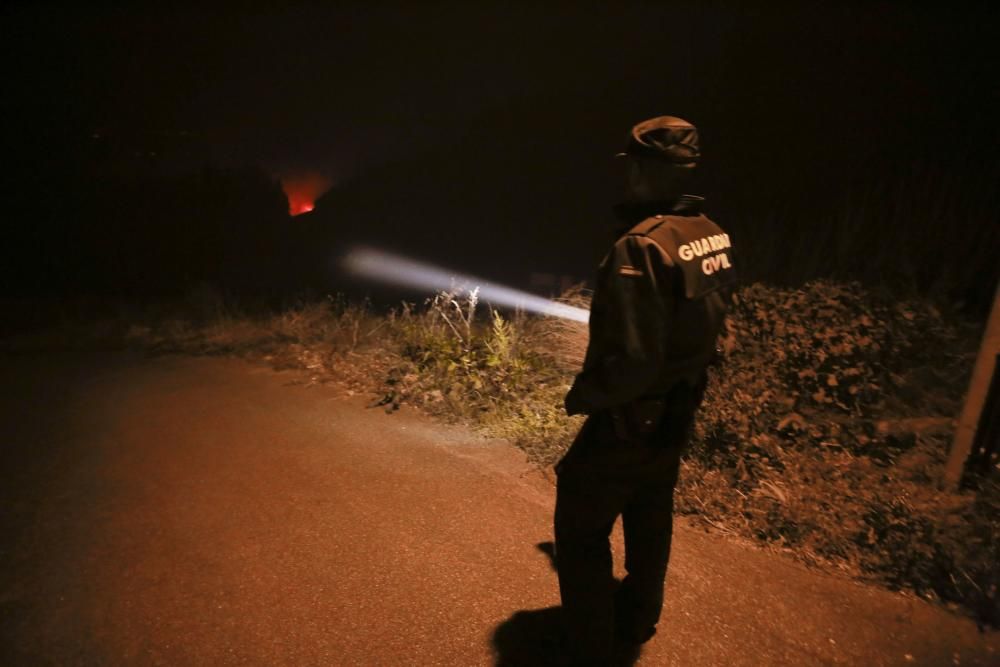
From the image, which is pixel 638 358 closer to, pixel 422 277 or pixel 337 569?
pixel 337 569

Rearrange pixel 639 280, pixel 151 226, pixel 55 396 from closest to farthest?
pixel 639 280
pixel 55 396
pixel 151 226

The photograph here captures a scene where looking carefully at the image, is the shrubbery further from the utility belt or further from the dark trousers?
the utility belt

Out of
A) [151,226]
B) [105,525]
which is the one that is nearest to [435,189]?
[151,226]

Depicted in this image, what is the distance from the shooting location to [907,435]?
3.28 m

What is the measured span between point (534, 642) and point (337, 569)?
105 centimetres

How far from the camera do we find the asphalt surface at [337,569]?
215cm

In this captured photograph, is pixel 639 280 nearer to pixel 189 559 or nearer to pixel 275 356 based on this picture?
pixel 189 559

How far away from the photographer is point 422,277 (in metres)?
14.2

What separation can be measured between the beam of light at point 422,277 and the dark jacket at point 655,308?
4.39m

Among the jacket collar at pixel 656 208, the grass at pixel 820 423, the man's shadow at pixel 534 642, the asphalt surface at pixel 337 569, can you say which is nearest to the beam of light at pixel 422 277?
the grass at pixel 820 423

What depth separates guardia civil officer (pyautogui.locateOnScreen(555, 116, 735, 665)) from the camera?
60.2 inches

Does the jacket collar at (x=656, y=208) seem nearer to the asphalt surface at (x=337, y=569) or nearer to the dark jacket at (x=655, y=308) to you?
the dark jacket at (x=655, y=308)

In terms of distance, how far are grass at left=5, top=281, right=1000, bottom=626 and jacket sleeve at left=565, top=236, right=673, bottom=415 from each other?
1797 mm

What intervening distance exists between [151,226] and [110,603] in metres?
13.8
